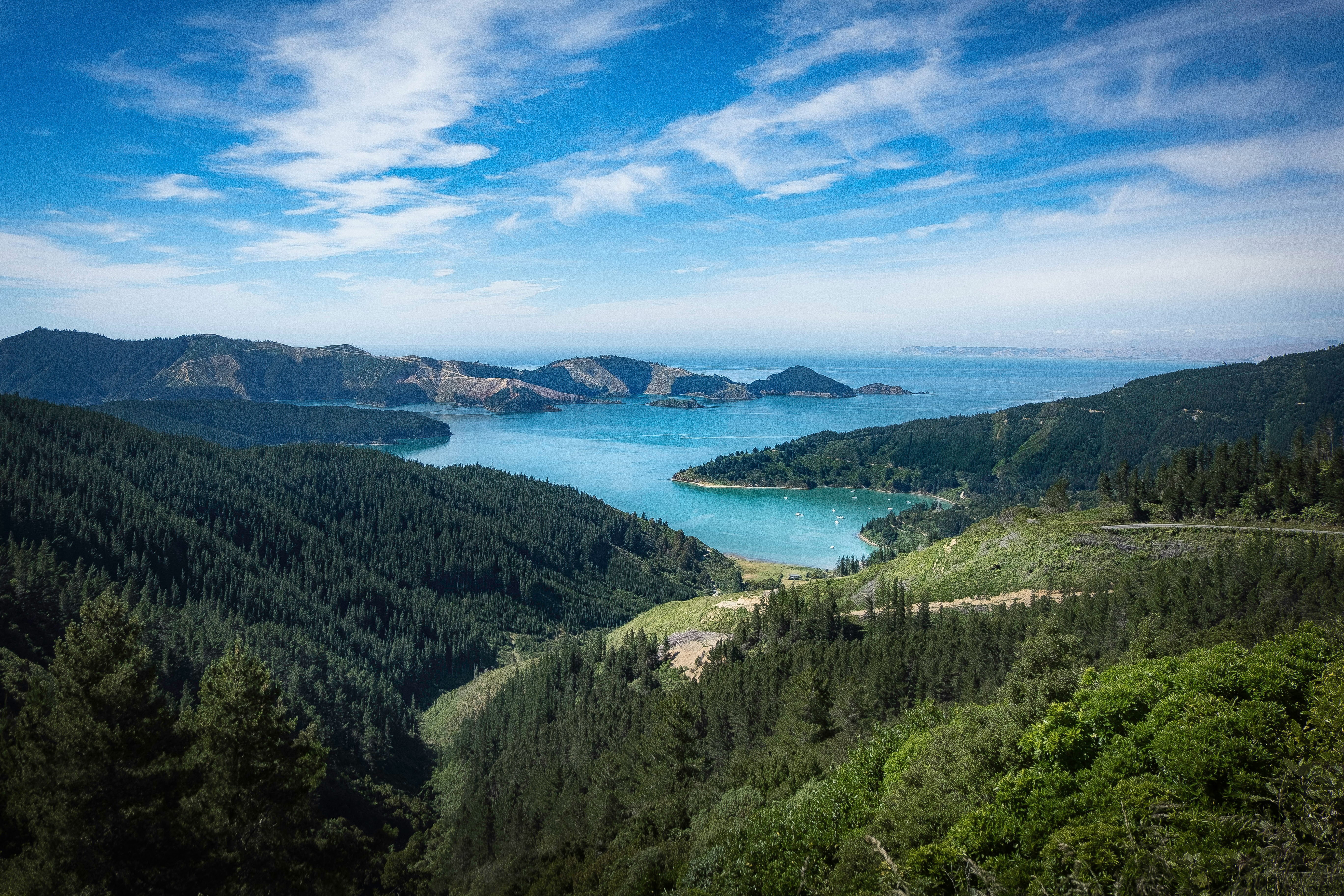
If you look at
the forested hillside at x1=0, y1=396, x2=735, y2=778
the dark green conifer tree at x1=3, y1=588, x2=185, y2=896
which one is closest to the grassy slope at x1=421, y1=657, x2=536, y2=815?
the forested hillside at x1=0, y1=396, x2=735, y2=778

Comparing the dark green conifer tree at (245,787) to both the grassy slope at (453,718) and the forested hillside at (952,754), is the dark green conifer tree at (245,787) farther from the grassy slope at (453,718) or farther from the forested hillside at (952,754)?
the grassy slope at (453,718)

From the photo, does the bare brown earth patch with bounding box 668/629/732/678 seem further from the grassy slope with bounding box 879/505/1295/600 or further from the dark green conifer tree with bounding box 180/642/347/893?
the dark green conifer tree with bounding box 180/642/347/893

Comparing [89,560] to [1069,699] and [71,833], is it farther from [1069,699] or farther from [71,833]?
[1069,699]

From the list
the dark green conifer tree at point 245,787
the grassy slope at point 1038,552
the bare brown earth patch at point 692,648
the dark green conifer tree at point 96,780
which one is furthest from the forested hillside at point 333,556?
the grassy slope at point 1038,552

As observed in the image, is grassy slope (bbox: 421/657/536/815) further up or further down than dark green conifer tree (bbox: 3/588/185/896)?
further down

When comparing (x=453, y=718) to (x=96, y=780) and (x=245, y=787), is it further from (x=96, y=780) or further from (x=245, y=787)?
(x=96, y=780)

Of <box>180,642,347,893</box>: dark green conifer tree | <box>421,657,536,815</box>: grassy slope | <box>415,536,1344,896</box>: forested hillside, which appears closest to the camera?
<box>415,536,1344,896</box>: forested hillside

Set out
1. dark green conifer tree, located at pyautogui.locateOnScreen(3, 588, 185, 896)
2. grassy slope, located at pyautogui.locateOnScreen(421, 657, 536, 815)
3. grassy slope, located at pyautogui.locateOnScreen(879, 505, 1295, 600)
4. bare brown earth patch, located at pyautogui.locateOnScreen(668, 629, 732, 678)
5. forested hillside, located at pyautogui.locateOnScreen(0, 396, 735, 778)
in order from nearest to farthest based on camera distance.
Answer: dark green conifer tree, located at pyautogui.locateOnScreen(3, 588, 185, 896) → grassy slope, located at pyautogui.locateOnScreen(879, 505, 1295, 600) → bare brown earth patch, located at pyautogui.locateOnScreen(668, 629, 732, 678) → grassy slope, located at pyautogui.locateOnScreen(421, 657, 536, 815) → forested hillside, located at pyautogui.locateOnScreen(0, 396, 735, 778)

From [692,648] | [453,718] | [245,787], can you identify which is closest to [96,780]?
[245,787]
